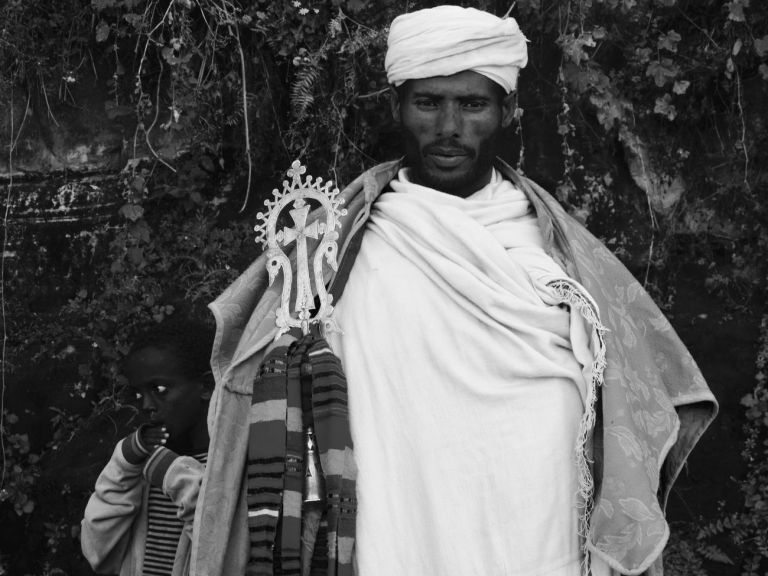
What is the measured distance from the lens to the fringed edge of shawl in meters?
3.19

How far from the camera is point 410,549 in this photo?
324cm

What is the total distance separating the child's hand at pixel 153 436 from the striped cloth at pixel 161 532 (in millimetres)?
140

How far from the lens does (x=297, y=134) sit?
4.84 m

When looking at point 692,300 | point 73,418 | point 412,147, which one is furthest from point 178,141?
point 692,300

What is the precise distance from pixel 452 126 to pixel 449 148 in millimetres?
72

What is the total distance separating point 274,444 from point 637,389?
1.02m

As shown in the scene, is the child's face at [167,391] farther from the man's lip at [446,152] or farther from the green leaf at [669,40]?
the green leaf at [669,40]

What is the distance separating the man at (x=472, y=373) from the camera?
3.19 metres

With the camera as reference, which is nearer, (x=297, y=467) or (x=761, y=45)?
(x=297, y=467)

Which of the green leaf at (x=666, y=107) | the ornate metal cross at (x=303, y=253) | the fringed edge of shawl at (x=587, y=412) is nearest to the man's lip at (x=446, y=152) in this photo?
the ornate metal cross at (x=303, y=253)

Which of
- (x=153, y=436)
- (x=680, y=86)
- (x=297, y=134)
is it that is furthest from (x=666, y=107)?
(x=153, y=436)

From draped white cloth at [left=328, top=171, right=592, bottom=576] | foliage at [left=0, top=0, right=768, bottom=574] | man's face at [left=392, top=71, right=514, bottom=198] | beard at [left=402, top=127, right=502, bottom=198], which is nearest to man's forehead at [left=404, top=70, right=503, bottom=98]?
man's face at [left=392, top=71, right=514, bottom=198]

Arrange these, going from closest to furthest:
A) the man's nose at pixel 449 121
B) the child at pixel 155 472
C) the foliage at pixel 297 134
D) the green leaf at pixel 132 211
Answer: the child at pixel 155 472 < the man's nose at pixel 449 121 < the foliage at pixel 297 134 < the green leaf at pixel 132 211

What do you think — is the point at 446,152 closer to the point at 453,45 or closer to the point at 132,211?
the point at 453,45
